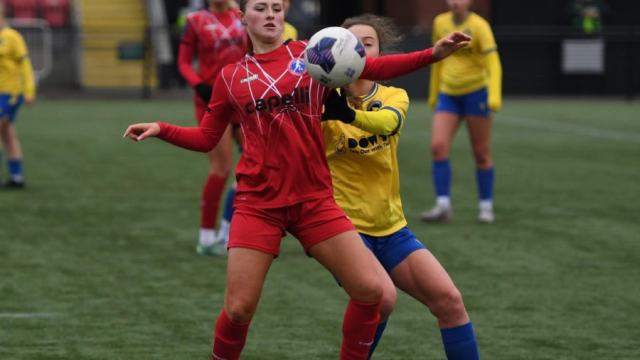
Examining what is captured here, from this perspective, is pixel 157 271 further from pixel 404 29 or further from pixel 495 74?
pixel 404 29

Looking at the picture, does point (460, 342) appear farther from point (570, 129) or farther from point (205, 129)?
point (570, 129)

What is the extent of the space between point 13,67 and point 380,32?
8.26 m

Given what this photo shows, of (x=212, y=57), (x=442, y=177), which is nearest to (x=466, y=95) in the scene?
(x=442, y=177)

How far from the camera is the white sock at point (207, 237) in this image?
844 cm

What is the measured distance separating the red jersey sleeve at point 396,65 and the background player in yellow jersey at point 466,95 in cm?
509

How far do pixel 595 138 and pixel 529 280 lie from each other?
11.4 meters

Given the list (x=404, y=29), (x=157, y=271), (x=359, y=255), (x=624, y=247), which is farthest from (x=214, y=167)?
(x=404, y=29)

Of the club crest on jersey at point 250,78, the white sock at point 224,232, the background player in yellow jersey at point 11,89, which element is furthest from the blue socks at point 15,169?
the club crest on jersey at point 250,78

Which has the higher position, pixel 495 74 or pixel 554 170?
pixel 495 74

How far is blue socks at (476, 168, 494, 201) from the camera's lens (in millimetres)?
10062

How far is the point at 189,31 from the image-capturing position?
27.7ft

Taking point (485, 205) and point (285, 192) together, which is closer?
point (285, 192)

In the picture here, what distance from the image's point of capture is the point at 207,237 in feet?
27.8

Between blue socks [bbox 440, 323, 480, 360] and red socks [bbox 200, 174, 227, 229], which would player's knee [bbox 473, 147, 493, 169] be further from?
blue socks [bbox 440, 323, 480, 360]
